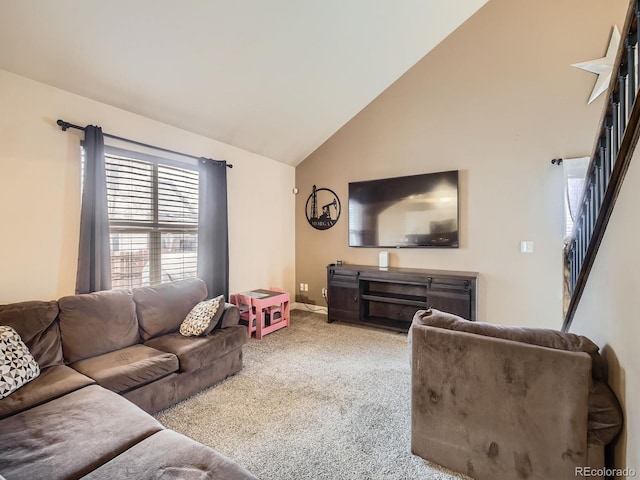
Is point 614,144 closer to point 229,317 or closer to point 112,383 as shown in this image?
point 229,317

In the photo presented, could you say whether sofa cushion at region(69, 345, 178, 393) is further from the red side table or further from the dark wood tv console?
the dark wood tv console

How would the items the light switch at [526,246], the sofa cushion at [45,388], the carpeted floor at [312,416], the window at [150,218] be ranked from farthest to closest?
the light switch at [526,246] → the window at [150,218] → the carpeted floor at [312,416] → the sofa cushion at [45,388]

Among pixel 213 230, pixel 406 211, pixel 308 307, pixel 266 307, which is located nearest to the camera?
pixel 213 230

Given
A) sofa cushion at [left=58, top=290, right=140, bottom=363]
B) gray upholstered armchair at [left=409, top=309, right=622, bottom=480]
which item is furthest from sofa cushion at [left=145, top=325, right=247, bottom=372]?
gray upholstered armchair at [left=409, top=309, right=622, bottom=480]

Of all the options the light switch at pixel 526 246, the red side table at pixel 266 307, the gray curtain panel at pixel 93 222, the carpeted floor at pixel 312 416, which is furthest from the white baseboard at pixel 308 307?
the gray curtain panel at pixel 93 222

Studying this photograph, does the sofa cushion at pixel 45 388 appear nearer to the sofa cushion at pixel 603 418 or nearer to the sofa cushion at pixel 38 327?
the sofa cushion at pixel 38 327

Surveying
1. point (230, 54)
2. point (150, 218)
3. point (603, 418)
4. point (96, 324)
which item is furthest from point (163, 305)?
point (603, 418)

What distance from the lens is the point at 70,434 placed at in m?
1.31

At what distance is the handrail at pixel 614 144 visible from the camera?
1179 mm

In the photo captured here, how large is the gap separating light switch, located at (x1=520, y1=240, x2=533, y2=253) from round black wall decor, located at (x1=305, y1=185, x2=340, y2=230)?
2431 millimetres

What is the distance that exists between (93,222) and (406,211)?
347cm

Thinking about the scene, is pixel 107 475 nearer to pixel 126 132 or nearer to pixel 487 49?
pixel 126 132

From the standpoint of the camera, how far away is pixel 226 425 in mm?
1981

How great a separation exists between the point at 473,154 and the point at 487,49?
1226mm
